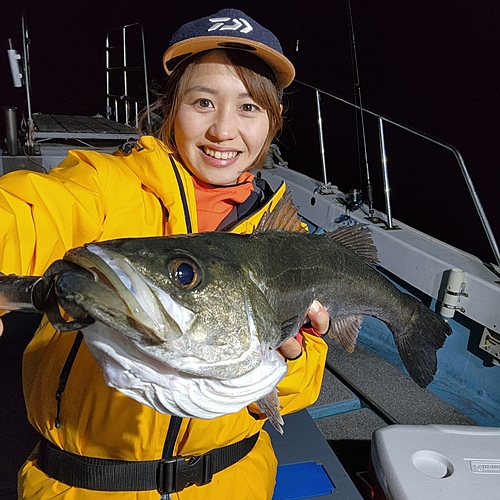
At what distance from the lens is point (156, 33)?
14.2 meters

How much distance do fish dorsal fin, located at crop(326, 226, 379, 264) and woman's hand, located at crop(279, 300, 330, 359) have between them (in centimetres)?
37

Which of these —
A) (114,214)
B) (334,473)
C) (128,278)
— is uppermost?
(128,278)

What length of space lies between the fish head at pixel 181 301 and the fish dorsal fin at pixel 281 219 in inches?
14.9

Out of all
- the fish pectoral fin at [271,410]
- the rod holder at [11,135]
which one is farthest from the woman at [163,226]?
the rod holder at [11,135]

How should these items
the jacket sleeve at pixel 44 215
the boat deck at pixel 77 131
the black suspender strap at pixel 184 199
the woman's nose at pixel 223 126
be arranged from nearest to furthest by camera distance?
the jacket sleeve at pixel 44 215, the black suspender strap at pixel 184 199, the woman's nose at pixel 223 126, the boat deck at pixel 77 131

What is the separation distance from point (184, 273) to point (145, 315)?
0.15 metres

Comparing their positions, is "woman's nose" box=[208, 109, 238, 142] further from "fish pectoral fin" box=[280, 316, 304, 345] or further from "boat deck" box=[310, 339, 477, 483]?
"boat deck" box=[310, 339, 477, 483]

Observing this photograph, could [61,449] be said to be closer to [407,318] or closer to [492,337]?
[407,318]

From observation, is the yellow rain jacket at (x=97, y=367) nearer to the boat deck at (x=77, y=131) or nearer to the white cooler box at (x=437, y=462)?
→ the white cooler box at (x=437, y=462)

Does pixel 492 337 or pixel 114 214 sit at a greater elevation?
pixel 114 214

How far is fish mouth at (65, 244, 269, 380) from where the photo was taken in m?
0.87

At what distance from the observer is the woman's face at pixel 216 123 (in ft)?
5.97

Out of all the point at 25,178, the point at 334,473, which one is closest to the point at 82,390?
the point at 25,178

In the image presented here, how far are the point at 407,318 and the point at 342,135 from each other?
10503 mm
